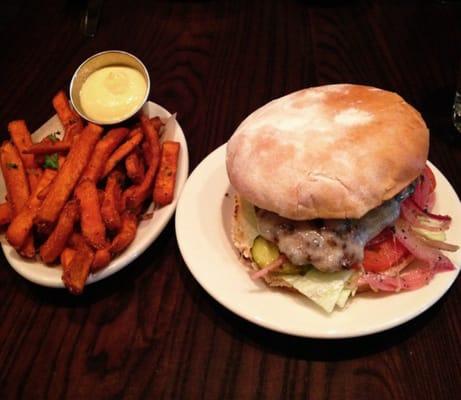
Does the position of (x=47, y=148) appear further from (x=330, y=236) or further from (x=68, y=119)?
(x=330, y=236)

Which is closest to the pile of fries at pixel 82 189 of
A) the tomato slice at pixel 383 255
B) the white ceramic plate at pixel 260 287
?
the white ceramic plate at pixel 260 287

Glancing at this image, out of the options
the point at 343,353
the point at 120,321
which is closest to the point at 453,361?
the point at 343,353

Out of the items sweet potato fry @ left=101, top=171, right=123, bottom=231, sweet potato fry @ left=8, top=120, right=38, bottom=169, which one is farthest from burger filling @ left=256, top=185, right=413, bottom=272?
sweet potato fry @ left=8, top=120, right=38, bottom=169

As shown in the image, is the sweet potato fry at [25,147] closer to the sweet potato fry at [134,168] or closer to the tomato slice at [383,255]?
the sweet potato fry at [134,168]

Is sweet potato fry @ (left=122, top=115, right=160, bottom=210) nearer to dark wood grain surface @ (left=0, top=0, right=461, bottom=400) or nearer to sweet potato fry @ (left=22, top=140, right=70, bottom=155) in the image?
dark wood grain surface @ (left=0, top=0, right=461, bottom=400)

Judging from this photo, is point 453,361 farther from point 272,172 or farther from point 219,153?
point 219,153

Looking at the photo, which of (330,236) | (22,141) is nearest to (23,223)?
(22,141)

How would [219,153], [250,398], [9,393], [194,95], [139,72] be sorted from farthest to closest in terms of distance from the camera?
[194,95]
[139,72]
[219,153]
[9,393]
[250,398]
